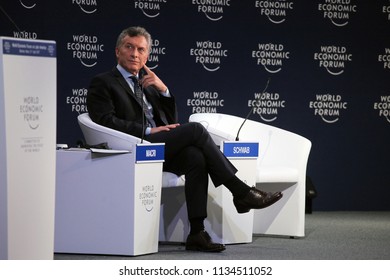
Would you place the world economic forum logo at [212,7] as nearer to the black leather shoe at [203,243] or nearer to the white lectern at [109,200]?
the white lectern at [109,200]

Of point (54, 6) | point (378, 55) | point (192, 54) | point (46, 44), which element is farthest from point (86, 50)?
point (46, 44)

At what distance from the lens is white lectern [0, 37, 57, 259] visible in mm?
3377

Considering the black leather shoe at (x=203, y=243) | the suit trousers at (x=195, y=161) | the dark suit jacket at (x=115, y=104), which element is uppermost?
the dark suit jacket at (x=115, y=104)

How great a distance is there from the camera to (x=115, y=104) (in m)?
5.22

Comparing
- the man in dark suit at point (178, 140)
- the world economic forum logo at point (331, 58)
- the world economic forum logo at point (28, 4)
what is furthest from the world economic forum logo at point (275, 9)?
the man in dark suit at point (178, 140)

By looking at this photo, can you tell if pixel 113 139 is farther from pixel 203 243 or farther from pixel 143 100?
pixel 203 243

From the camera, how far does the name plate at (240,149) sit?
17.5 feet

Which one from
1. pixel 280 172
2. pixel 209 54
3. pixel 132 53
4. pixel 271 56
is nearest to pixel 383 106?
pixel 271 56

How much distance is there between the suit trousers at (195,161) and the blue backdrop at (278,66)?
1.73 metres
